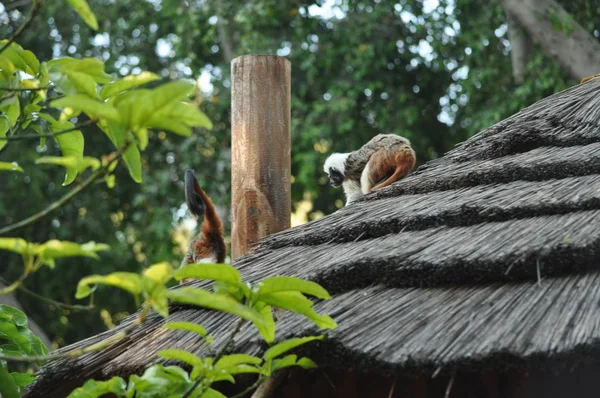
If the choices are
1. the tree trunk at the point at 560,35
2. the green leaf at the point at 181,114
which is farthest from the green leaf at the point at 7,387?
the tree trunk at the point at 560,35

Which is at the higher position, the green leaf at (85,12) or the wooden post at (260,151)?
the green leaf at (85,12)

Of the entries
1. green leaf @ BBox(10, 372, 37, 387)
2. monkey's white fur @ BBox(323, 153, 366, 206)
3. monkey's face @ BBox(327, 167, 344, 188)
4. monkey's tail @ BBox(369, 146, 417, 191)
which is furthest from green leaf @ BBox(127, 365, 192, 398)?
monkey's face @ BBox(327, 167, 344, 188)

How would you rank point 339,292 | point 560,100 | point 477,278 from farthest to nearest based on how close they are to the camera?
point 560,100
point 339,292
point 477,278

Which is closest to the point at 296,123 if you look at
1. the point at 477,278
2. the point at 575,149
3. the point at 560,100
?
the point at 560,100

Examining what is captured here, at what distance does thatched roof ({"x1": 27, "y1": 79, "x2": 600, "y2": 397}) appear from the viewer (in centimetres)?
205

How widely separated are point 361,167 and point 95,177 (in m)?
4.42

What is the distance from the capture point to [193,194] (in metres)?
4.21

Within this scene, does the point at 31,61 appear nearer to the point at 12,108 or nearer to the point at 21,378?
the point at 12,108

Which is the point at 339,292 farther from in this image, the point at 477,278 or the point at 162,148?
the point at 162,148

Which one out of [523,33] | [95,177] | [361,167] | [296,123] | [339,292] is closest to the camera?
[95,177]

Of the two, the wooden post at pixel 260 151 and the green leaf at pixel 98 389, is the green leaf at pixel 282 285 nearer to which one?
the green leaf at pixel 98 389

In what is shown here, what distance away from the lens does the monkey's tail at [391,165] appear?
217 inches

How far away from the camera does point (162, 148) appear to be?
1401cm

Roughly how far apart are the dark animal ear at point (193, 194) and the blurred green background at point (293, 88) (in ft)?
19.9
